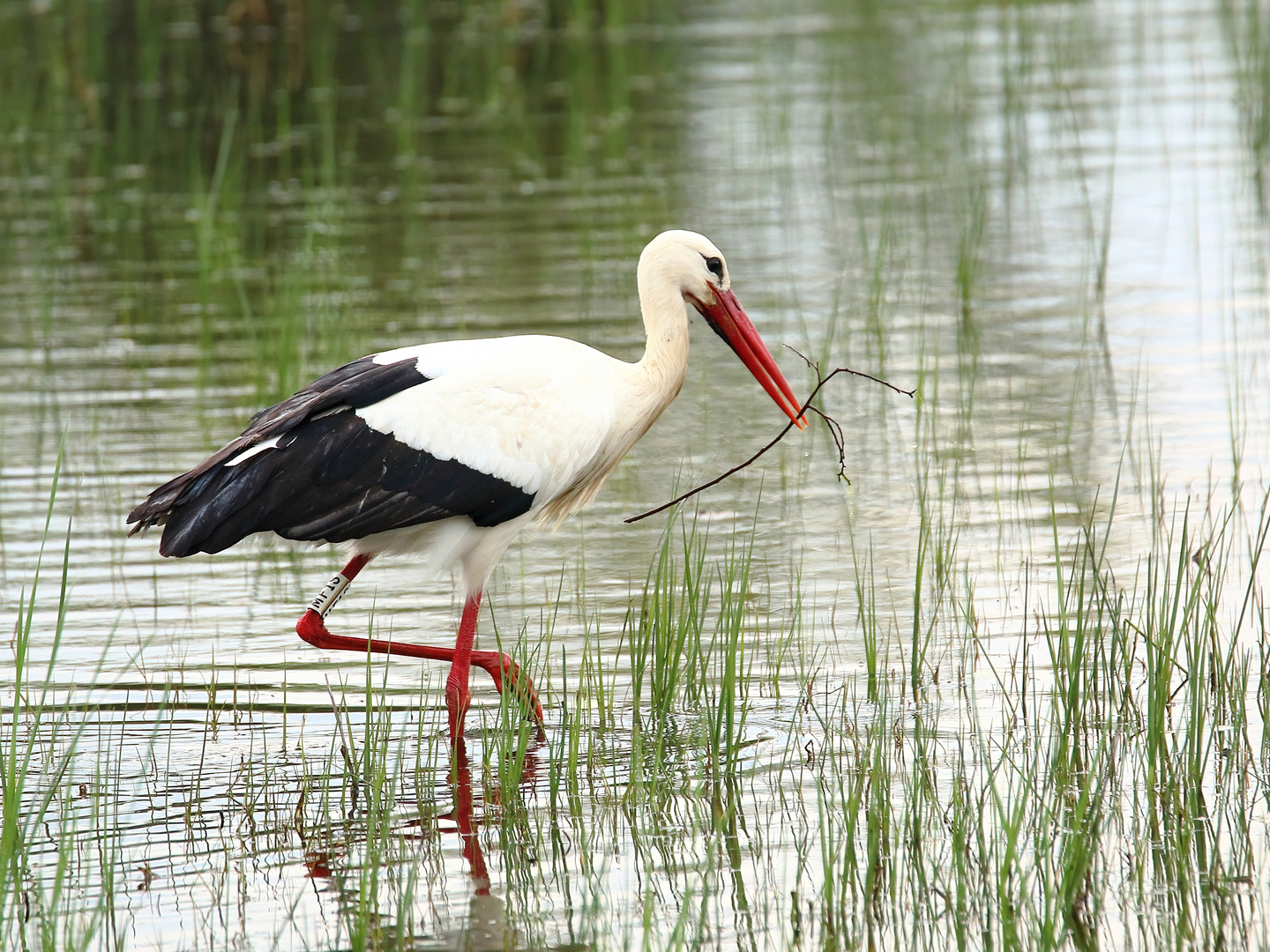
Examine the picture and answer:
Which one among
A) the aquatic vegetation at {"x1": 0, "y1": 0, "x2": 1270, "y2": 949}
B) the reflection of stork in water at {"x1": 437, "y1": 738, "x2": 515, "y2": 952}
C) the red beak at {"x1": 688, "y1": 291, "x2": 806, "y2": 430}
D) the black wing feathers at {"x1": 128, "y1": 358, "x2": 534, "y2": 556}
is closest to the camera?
the reflection of stork in water at {"x1": 437, "y1": 738, "x2": 515, "y2": 952}

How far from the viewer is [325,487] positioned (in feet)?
18.7

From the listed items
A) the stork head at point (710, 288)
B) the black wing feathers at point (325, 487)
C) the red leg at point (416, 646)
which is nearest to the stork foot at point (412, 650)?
the red leg at point (416, 646)

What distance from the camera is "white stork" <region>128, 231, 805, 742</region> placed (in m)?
5.69

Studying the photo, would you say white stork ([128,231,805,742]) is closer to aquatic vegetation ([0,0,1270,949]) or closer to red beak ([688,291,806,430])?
red beak ([688,291,806,430])

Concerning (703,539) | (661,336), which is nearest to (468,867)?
(661,336)

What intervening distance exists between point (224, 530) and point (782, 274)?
5.60 metres

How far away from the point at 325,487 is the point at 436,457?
1.09 ft

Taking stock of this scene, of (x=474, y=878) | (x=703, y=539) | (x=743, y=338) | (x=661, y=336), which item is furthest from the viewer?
(x=703, y=539)

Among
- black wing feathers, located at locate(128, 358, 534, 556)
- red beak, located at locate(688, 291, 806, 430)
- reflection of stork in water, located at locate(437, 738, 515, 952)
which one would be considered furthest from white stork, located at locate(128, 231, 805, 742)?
reflection of stork in water, located at locate(437, 738, 515, 952)

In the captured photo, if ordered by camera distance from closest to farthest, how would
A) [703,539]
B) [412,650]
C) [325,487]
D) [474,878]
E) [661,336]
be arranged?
[474,878] → [325,487] → [412,650] → [661,336] → [703,539]

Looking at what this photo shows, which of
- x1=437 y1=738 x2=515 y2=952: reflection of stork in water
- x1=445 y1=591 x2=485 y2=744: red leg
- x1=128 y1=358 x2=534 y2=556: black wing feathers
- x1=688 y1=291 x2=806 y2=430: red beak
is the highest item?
x1=688 y1=291 x2=806 y2=430: red beak

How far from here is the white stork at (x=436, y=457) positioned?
5.69m

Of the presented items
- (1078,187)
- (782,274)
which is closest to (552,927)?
(782,274)

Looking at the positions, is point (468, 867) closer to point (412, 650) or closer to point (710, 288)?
point (412, 650)
